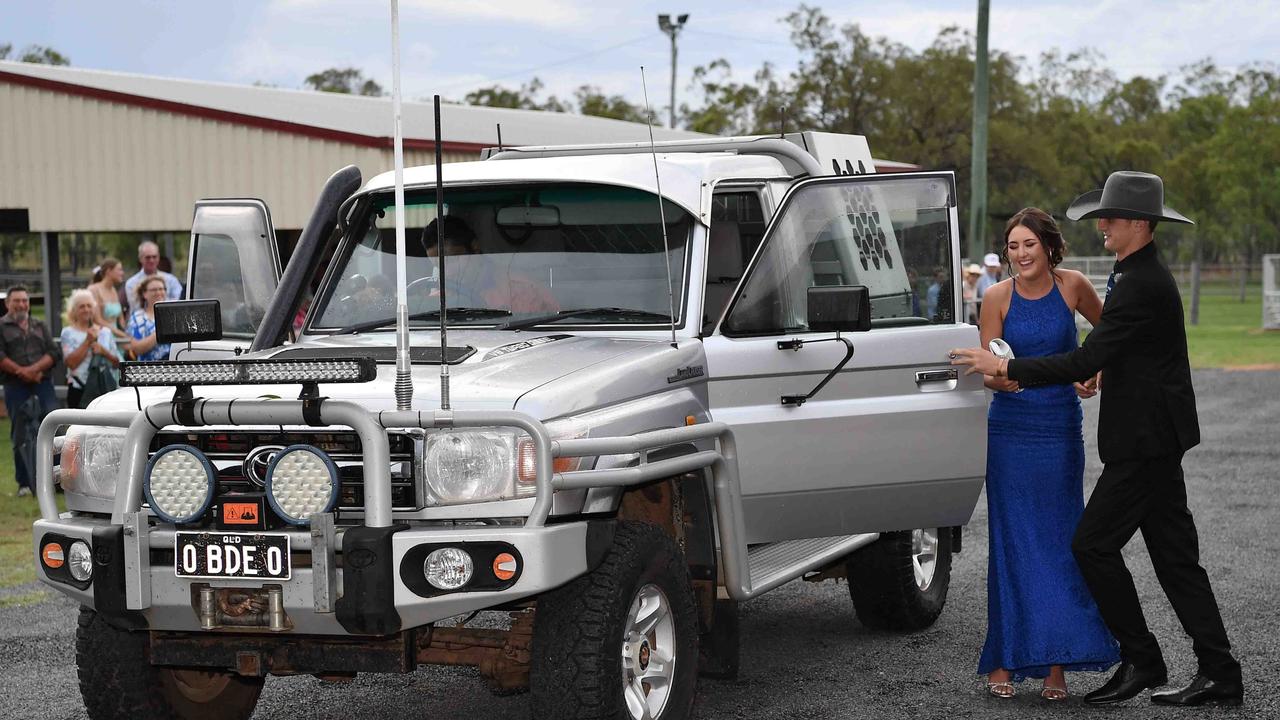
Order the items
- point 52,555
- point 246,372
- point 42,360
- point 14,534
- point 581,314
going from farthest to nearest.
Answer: point 42,360 < point 14,534 < point 581,314 < point 52,555 < point 246,372

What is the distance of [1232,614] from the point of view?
815cm

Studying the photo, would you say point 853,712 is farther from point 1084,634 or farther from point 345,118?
point 345,118

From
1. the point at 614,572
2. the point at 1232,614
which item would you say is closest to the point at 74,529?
the point at 614,572

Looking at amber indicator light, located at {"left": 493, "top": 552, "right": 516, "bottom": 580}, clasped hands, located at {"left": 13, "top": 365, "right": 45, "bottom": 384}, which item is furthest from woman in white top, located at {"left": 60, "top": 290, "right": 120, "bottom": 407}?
amber indicator light, located at {"left": 493, "top": 552, "right": 516, "bottom": 580}

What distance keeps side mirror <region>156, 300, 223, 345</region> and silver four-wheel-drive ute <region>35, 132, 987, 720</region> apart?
13 millimetres

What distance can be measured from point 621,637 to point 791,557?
1.73 meters

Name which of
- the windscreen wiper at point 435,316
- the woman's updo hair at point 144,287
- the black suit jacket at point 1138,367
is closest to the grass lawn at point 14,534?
the woman's updo hair at point 144,287

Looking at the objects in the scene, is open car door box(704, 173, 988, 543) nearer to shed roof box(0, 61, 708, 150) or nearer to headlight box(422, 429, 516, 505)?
headlight box(422, 429, 516, 505)

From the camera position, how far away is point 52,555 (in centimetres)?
528

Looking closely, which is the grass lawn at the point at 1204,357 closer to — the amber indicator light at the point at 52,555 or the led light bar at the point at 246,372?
the amber indicator light at the point at 52,555

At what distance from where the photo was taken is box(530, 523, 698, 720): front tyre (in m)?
4.96

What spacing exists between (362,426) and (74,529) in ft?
3.69

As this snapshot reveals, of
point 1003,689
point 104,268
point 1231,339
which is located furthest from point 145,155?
point 1231,339

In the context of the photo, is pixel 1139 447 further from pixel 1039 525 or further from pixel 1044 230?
pixel 1044 230
